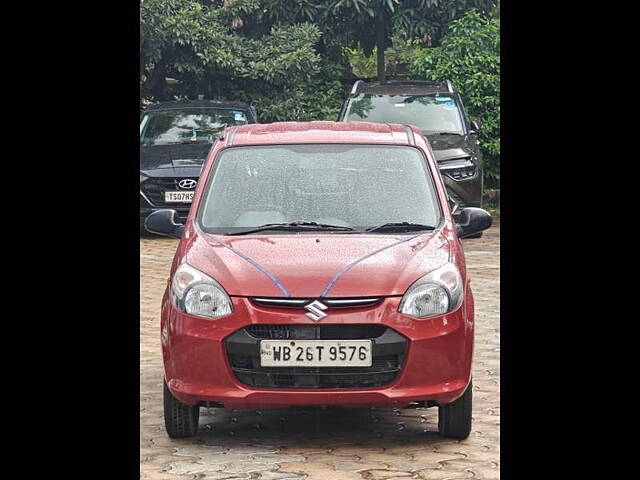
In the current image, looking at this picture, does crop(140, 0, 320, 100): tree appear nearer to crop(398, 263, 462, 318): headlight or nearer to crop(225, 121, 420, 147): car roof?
crop(225, 121, 420, 147): car roof

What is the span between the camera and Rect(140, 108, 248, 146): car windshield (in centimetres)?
1852

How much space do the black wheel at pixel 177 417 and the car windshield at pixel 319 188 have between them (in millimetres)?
978

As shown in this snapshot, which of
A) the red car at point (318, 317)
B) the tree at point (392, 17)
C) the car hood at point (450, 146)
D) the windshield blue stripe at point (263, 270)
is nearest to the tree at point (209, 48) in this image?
the tree at point (392, 17)

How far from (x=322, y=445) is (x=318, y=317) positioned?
812 mm

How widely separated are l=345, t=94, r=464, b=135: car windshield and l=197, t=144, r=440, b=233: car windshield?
10161 mm

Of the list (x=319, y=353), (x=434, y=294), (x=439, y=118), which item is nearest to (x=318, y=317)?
(x=319, y=353)

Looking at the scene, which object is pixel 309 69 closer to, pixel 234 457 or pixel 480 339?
pixel 480 339

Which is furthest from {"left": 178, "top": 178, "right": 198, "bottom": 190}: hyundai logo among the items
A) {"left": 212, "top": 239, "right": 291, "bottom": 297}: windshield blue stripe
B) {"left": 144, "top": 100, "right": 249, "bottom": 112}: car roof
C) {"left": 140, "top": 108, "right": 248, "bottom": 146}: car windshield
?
{"left": 212, "top": 239, "right": 291, "bottom": 297}: windshield blue stripe

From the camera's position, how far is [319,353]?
6.59 meters

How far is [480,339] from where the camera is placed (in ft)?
34.5

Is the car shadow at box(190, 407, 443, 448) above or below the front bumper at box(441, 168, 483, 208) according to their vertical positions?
above

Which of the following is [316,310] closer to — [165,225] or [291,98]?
[165,225]
